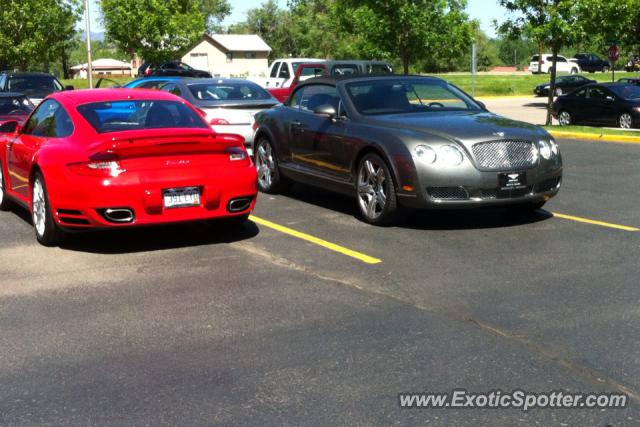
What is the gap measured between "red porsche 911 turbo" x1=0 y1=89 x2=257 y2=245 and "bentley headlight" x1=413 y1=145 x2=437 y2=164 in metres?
1.64

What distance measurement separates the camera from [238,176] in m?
8.24

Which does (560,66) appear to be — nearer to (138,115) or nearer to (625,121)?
(625,121)

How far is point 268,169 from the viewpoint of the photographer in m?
11.7

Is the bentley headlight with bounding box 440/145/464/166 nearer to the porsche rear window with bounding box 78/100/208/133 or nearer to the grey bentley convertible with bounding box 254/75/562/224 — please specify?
the grey bentley convertible with bounding box 254/75/562/224

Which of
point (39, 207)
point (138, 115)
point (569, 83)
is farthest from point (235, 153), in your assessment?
point (569, 83)

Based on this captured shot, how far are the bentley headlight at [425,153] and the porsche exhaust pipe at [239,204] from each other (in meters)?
1.73

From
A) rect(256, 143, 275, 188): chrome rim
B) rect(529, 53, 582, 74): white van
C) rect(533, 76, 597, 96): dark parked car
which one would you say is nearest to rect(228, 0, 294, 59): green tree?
rect(529, 53, 582, 74): white van

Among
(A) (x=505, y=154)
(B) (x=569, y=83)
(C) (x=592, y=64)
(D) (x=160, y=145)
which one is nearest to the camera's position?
(D) (x=160, y=145)

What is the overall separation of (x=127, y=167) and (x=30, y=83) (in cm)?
1705

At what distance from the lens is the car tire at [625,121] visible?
78.9 ft

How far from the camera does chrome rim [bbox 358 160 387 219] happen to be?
9.19 meters

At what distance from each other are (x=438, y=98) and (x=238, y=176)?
10.2 ft

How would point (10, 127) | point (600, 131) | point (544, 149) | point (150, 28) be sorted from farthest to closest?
1. point (150, 28)
2. point (600, 131)
3. point (10, 127)
4. point (544, 149)

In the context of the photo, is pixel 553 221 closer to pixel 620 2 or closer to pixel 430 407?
pixel 430 407
